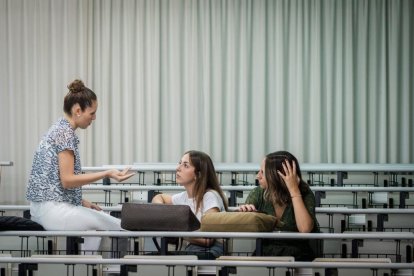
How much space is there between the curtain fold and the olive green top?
4882 millimetres

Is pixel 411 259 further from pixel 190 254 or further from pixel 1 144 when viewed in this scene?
pixel 1 144

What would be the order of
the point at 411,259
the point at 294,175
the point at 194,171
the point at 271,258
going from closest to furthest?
the point at 271,258
the point at 411,259
the point at 294,175
the point at 194,171

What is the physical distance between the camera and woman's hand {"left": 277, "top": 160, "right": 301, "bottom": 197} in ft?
14.8

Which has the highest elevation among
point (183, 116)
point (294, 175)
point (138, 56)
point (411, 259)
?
point (138, 56)

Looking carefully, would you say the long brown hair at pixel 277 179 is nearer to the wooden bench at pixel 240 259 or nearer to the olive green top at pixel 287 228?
the olive green top at pixel 287 228

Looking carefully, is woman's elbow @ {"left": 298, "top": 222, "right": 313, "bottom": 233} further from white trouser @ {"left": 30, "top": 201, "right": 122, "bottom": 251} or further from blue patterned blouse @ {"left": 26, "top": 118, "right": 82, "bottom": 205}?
blue patterned blouse @ {"left": 26, "top": 118, "right": 82, "bottom": 205}

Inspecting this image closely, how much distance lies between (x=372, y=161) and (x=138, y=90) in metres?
2.90

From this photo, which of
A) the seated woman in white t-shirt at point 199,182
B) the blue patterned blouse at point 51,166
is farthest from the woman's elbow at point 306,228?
the blue patterned blouse at point 51,166

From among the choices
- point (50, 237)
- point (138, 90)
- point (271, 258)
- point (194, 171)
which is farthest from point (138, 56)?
point (271, 258)

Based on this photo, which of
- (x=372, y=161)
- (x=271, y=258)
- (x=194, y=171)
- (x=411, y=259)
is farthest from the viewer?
(x=372, y=161)

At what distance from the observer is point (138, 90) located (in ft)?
32.3

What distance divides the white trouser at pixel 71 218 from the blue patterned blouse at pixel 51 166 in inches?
2.0

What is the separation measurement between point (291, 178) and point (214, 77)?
17.6ft

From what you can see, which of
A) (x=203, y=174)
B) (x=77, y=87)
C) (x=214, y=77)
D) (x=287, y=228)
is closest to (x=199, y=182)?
(x=203, y=174)
